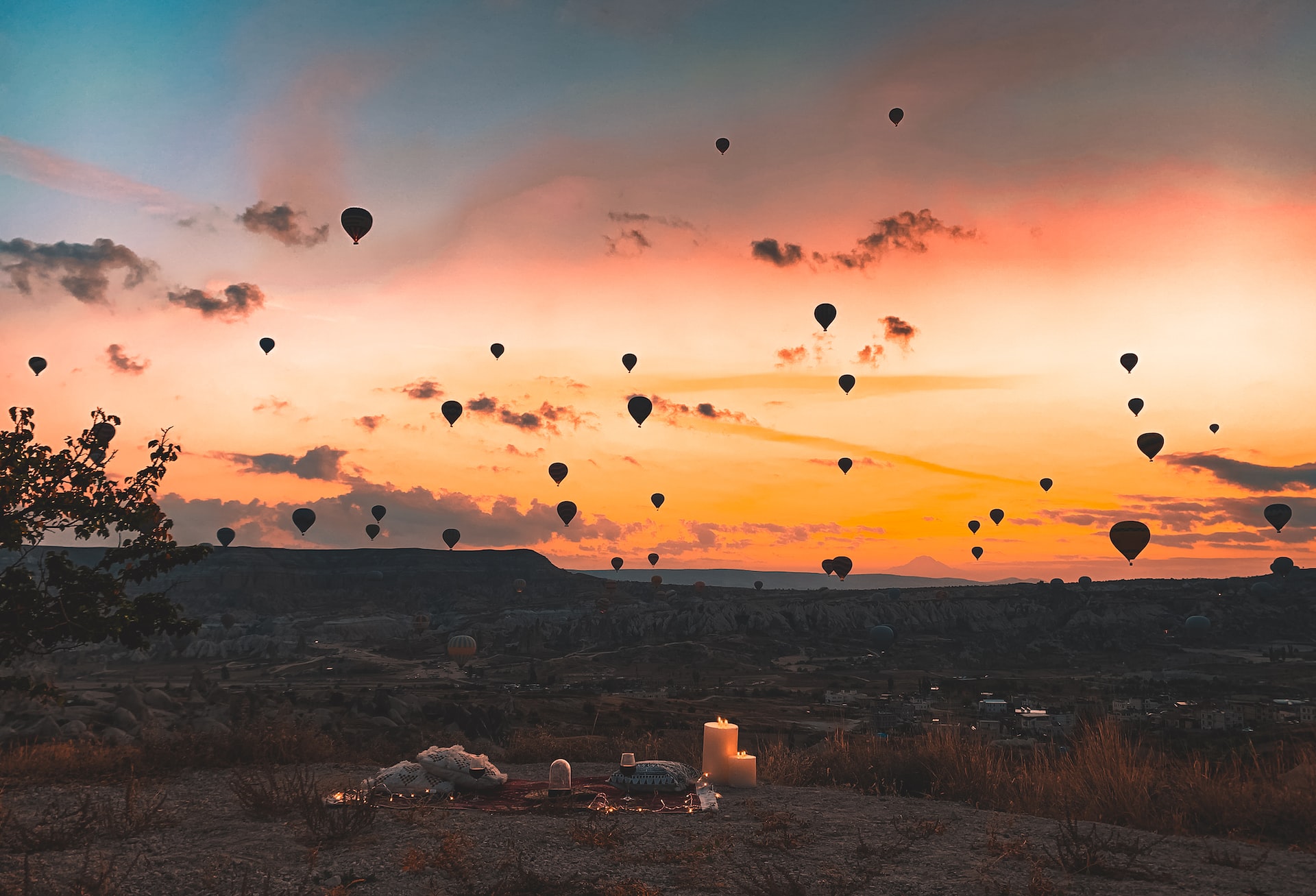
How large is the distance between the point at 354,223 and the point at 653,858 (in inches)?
1607

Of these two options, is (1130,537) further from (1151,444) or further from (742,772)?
(742,772)

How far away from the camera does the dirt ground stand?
10.4 meters

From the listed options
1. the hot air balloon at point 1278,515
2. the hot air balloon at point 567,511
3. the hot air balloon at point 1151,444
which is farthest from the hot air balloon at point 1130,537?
the hot air balloon at point 567,511

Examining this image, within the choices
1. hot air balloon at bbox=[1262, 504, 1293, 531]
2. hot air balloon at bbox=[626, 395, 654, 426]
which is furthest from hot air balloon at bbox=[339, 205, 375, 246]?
hot air balloon at bbox=[1262, 504, 1293, 531]

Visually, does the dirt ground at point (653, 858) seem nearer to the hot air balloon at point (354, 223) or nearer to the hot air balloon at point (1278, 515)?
the hot air balloon at point (354, 223)

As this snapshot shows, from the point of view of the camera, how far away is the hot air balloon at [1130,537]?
2141 inches

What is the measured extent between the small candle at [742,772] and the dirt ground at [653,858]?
2.63 metres

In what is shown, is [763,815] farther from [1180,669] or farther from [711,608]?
[711,608]

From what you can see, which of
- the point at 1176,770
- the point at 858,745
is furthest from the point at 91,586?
the point at 1176,770

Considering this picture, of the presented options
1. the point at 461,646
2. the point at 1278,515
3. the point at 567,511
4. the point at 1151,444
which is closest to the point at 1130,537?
the point at 1151,444

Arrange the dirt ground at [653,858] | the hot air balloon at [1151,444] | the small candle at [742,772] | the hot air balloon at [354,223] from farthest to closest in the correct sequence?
the hot air balloon at [1151,444] → the hot air balloon at [354,223] → the small candle at [742,772] → the dirt ground at [653,858]

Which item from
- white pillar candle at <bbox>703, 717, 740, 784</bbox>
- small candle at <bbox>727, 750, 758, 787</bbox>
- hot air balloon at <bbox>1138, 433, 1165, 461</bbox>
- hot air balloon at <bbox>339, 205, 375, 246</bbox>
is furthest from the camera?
hot air balloon at <bbox>1138, 433, 1165, 461</bbox>

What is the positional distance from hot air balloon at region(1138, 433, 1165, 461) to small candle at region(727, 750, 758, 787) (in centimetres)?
5634

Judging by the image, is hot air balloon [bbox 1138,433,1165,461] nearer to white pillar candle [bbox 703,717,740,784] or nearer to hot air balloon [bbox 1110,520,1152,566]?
hot air balloon [bbox 1110,520,1152,566]
